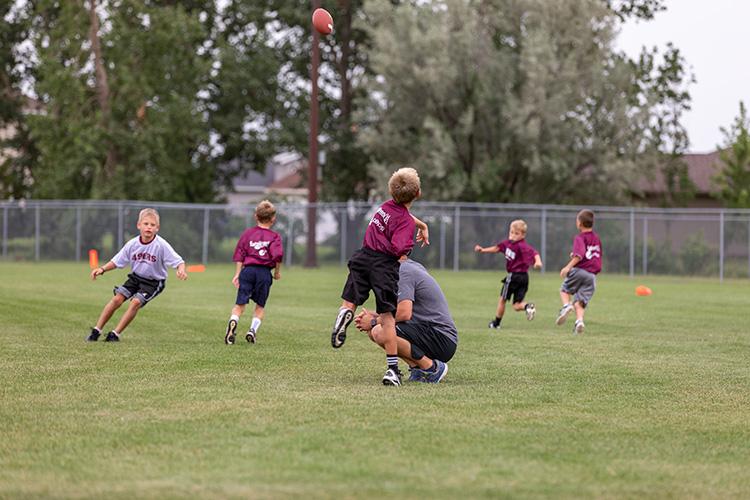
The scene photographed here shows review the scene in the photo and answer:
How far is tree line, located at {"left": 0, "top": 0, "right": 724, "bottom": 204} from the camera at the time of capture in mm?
40562

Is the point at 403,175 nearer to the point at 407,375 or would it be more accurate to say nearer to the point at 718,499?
the point at 407,375

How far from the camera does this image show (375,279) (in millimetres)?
9078

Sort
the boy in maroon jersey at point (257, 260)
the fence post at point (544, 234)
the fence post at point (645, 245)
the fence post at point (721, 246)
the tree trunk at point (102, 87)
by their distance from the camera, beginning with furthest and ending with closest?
the tree trunk at point (102, 87)
the fence post at point (544, 234)
the fence post at point (645, 245)
the fence post at point (721, 246)
the boy in maroon jersey at point (257, 260)

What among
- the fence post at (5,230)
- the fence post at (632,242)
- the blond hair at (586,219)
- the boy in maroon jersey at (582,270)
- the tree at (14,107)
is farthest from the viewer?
the tree at (14,107)

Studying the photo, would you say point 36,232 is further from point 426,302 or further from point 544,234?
point 426,302

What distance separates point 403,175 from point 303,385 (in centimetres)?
168

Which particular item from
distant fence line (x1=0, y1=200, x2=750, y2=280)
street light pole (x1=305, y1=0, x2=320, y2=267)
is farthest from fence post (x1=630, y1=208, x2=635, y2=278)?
street light pole (x1=305, y1=0, x2=320, y2=267)

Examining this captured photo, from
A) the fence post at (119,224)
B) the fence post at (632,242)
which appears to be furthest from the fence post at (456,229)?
the fence post at (119,224)

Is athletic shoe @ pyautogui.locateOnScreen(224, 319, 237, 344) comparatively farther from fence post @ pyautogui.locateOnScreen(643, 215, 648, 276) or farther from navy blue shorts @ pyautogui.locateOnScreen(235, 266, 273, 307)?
fence post @ pyautogui.locateOnScreen(643, 215, 648, 276)

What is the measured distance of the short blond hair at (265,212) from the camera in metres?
A: 12.7

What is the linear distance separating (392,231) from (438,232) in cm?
2938

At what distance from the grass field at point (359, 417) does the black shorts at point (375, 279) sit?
62cm

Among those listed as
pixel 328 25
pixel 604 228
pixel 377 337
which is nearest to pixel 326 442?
pixel 377 337

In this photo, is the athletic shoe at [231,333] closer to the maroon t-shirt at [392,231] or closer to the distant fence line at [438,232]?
the maroon t-shirt at [392,231]
